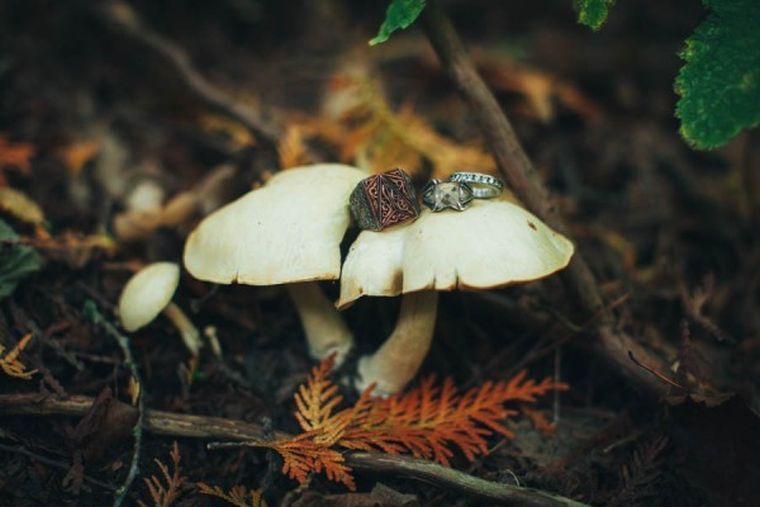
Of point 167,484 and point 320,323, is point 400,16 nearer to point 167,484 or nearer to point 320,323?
point 320,323

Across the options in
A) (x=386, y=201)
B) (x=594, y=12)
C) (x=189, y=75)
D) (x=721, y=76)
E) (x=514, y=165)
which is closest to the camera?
(x=721, y=76)

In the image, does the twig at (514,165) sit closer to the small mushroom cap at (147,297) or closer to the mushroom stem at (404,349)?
the mushroom stem at (404,349)

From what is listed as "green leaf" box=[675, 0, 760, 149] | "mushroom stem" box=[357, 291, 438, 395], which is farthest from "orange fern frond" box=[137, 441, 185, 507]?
"green leaf" box=[675, 0, 760, 149]

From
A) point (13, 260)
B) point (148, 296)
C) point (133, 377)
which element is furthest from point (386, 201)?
point (13, 260)

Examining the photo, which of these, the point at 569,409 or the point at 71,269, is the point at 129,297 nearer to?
the point at 71,269

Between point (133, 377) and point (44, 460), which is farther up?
point (133, 377)

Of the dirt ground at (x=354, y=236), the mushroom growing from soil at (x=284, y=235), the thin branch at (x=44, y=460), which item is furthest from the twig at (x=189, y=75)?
the thin branch at (x=44, y=460)

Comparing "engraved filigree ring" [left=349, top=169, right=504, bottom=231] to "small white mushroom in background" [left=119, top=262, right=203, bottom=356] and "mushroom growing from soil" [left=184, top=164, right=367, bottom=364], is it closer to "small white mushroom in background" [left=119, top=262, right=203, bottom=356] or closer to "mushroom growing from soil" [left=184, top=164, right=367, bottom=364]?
"mushroom growing from soil" [left=184, top=164, right=367, bottom=364]
